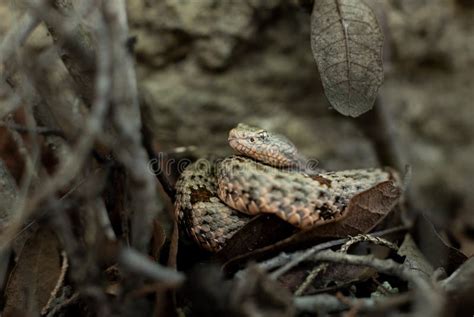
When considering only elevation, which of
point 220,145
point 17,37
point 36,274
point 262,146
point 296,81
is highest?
point 17,37

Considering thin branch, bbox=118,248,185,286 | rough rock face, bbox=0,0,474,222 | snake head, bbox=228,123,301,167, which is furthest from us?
rough rock face, bbox=0,0,474,222

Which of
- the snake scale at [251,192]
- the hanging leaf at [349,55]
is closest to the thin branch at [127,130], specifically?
the snake scale at [251,192]

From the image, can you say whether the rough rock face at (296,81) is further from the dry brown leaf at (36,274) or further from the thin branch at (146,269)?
the thin branch at (146,269)

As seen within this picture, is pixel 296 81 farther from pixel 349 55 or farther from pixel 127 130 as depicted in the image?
pixel 127 130

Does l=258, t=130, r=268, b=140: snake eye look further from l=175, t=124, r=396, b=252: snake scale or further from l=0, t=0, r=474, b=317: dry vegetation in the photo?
l=0, t=0, r=474, b=317: dry vegetation

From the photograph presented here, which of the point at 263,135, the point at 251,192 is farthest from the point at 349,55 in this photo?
the point at 251,192

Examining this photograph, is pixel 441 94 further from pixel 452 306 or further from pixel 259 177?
pixel 452 306

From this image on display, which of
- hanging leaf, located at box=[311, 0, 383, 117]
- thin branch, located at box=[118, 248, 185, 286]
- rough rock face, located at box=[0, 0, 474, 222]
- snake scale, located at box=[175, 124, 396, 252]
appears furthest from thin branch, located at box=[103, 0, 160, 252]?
rough rock face, located at box=[0, 0, 474, 222]
